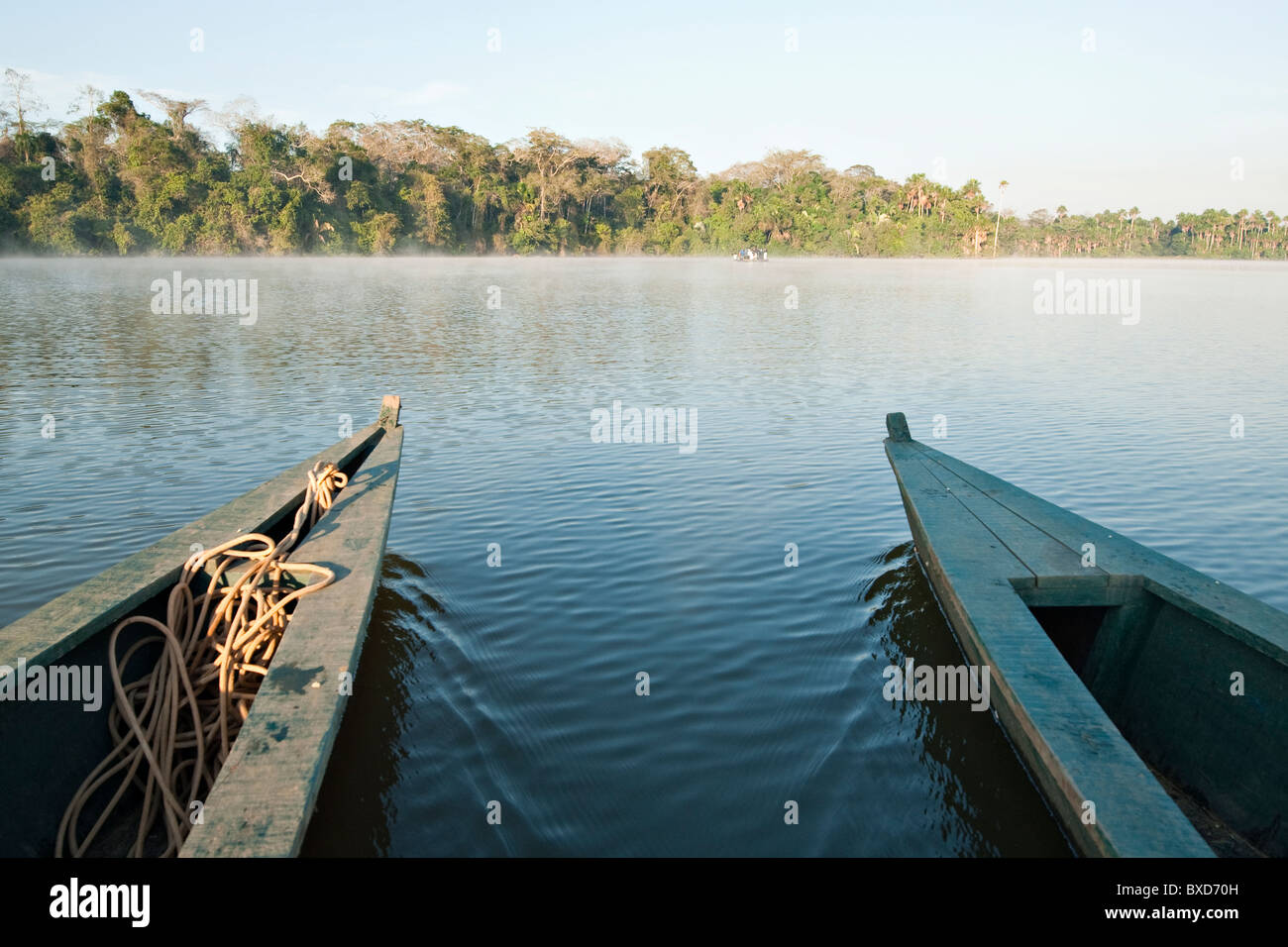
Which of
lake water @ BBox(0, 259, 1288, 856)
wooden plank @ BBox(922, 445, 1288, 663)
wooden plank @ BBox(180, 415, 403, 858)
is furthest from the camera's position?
lake water @ BBox(0, 259, 1288, 856)

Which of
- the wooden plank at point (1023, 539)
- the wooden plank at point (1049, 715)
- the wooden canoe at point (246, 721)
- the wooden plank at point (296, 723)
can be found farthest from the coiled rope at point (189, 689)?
the wooden plank at point (1023, 539)

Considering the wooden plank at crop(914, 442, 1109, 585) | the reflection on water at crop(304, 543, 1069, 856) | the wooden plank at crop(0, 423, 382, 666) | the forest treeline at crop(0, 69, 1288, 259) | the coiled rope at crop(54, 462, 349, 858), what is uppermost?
the forest treeline at crop(0, 69, 1288, 259)

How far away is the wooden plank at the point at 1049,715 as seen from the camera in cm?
205

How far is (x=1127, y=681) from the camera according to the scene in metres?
3.45

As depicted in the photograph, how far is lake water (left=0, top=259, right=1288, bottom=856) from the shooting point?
309 cm

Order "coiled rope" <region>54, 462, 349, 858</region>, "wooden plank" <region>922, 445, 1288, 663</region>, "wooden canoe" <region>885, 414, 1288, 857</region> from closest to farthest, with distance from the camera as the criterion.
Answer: "wooden canoe" <region>885, 414, 1288, 857</region> < "coiled rope" <region>54, 462, 349, 858</region> < "wooden plank" <region>922, 445, 1288, 663</region>

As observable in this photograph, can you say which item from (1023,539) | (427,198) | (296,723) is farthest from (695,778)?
(427,198)

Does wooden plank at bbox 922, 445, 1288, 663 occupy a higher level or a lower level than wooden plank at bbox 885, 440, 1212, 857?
higher

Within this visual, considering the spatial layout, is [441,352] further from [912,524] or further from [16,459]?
[912,524]

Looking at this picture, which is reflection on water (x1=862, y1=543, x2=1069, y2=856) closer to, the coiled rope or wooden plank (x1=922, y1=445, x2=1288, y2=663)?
wooden plank (x1=922, y1=445, x2=1288, y2=663)

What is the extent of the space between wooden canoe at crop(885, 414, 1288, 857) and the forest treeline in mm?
56951

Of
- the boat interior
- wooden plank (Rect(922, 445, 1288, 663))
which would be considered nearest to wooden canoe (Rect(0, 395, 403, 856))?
the boat interior

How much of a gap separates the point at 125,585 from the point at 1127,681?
4.07 meters

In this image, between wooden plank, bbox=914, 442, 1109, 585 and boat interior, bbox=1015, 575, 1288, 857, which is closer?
boat interior, bbox=1015, 575, 1288, 857
